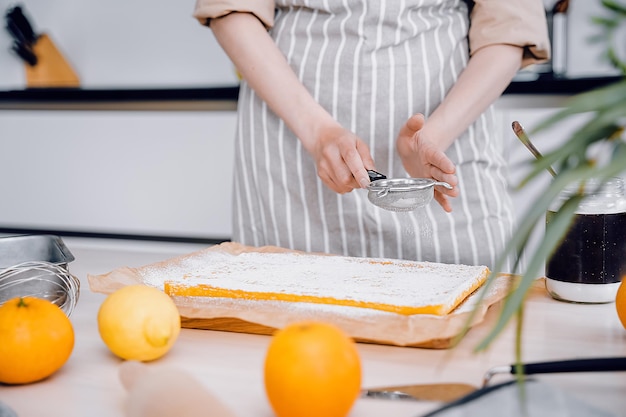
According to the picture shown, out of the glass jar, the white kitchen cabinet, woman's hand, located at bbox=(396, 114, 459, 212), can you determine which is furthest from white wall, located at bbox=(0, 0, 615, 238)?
the glass jar

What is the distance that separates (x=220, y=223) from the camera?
2713 mm

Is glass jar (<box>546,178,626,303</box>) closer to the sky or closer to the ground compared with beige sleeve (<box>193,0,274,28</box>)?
closer to the ground

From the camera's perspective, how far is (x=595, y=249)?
863mm

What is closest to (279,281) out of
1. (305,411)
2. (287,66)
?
(305,411)

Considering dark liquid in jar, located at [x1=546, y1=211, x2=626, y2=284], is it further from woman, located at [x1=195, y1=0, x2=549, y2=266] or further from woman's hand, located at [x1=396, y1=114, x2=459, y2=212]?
woman, located at [x1=195, y1=0, x2=549, y2=266]

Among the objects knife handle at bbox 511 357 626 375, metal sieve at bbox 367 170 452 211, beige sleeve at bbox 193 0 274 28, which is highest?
beige sleeve at bbox 193 0 274 28

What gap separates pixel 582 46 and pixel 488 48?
4.49ft

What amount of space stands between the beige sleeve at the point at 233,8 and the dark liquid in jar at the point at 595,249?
2.34 ft

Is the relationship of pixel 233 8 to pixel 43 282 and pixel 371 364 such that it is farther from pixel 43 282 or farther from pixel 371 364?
pixel 371 364

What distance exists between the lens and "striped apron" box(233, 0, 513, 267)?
1.31 meters

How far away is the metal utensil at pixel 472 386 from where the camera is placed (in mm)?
572

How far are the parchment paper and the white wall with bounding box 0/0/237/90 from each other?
2.20m

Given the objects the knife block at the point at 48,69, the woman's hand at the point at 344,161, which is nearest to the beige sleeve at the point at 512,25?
the woman's hand at the point at 344,161

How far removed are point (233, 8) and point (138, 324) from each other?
78 centimetres
